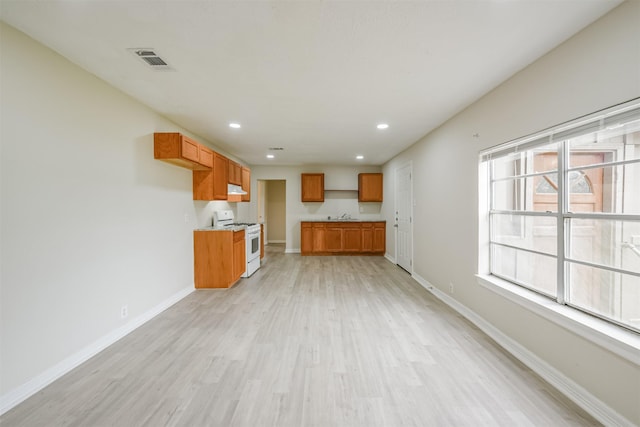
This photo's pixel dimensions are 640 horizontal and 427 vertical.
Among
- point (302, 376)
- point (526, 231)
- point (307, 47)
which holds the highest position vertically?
point (307, 47)

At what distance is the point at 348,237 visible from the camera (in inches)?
274

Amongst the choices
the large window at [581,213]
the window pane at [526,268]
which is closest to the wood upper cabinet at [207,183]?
the large window at [581,213]

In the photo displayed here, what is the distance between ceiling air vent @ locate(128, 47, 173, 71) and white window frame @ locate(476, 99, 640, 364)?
3105 mm

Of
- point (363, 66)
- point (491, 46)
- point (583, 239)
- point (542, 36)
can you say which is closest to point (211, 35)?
point (363, 66)

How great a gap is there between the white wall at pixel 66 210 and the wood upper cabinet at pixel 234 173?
5.64 ft

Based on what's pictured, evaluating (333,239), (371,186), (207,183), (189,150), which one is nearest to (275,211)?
(333,239)

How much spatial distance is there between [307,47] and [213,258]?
3369 millimetres

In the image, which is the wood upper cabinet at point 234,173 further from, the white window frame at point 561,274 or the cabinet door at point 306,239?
the white window frame at point 561,274

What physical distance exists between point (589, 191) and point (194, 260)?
467 cm

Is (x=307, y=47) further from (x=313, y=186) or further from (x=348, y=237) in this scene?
(x=348, y=237)

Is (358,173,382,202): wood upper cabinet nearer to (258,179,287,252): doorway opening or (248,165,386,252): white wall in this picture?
(248,165,386,252): white wall

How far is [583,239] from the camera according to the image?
190 cm

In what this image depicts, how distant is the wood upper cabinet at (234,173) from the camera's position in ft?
15.9

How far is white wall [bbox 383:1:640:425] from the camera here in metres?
1.48
